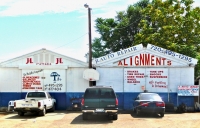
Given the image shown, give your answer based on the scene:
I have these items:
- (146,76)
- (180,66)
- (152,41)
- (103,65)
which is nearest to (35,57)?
(103,65)

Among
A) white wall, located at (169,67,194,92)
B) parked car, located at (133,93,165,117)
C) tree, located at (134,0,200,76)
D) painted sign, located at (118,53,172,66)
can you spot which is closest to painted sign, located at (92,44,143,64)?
painted sign, located at (118,53,172,66)

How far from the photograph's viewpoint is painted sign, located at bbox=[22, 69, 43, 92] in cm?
2481

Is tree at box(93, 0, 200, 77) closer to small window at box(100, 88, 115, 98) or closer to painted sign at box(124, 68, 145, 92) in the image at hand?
painted sign at box(124, 68, 145, 92)

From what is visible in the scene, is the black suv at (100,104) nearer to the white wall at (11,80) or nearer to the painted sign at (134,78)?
the painted sign at (134,78)

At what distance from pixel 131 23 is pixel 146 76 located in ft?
84.6

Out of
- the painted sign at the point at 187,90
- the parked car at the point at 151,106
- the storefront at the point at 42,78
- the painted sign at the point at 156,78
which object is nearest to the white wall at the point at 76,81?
the storefront at the point at 42,78

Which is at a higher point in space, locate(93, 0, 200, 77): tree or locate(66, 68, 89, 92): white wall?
locate(93, 0, 200, 77): tree

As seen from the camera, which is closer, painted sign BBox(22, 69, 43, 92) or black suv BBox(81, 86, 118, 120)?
black suv BBox(81, 86, 118, 120)

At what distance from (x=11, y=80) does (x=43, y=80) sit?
2.43m

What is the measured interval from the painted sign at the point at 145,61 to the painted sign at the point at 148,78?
0.38 metres

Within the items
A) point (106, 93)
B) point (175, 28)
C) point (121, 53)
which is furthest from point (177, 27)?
point (106, 93)

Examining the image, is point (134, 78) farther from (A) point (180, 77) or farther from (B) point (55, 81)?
(B) point (55, 81)

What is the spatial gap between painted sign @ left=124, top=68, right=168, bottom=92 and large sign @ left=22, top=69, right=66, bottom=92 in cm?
495

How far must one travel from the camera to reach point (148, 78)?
80.8 ft
